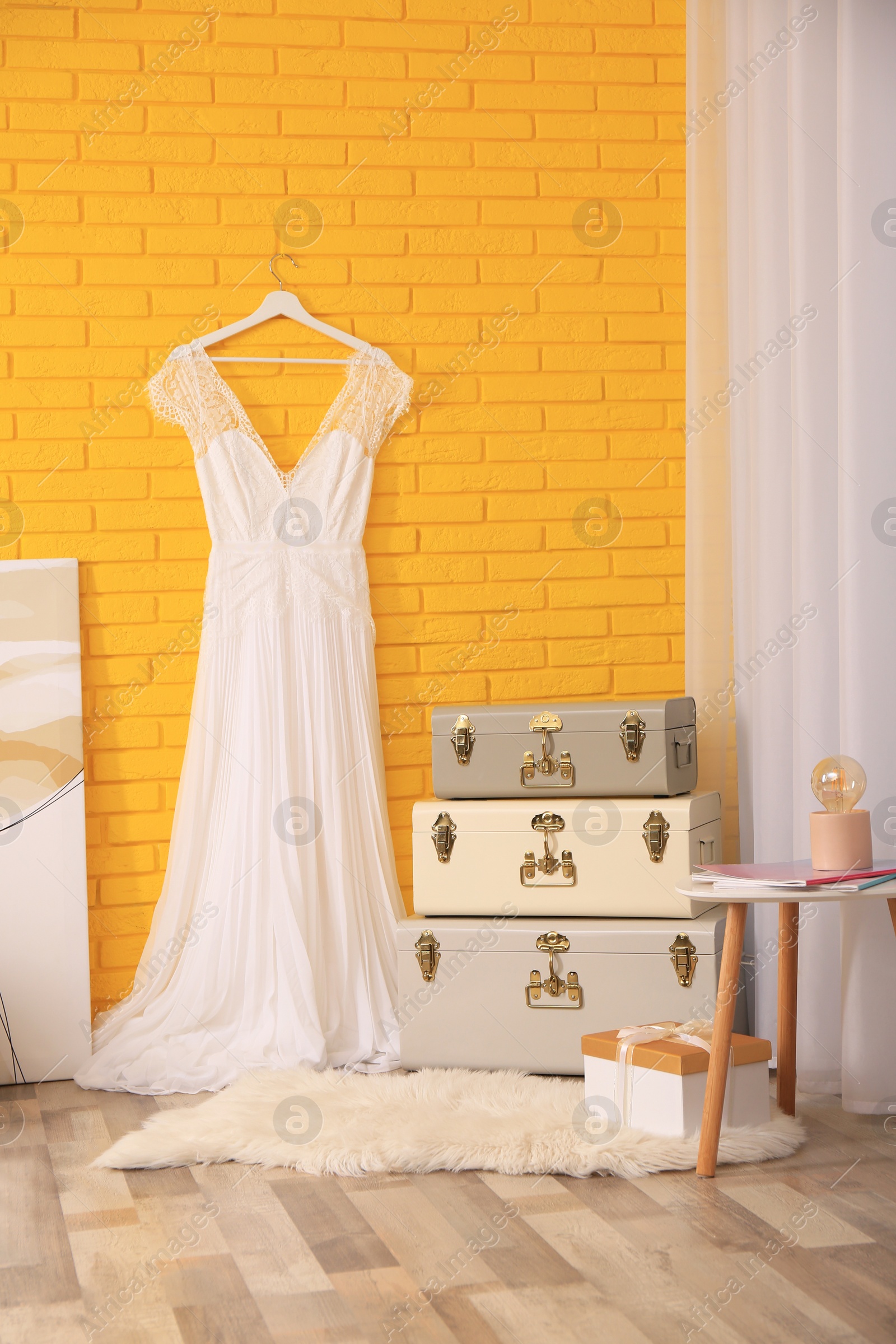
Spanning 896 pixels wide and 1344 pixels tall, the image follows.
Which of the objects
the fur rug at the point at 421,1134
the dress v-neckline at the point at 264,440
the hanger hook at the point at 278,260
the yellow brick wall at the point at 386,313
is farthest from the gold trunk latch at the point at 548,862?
the hanger hook at the point at 278,260

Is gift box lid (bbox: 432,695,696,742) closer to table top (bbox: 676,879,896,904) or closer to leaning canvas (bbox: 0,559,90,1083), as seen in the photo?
table top (bbox: 676,879,896,904)

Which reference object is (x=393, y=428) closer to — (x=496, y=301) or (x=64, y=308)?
(x=496, y=301)

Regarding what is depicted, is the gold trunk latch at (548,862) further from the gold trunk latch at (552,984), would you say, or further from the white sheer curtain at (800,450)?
the white sheer curtain at (800,450)

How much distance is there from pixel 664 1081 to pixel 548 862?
2.06ft

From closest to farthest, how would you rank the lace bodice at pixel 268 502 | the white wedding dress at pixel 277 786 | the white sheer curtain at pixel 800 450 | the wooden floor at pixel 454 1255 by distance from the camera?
the wooden floor at pixel 454 1255, the white sheer curtain at pixel 800 450, the white wedding dress at pixel 277 786, the lace bodice at pixel 268 502

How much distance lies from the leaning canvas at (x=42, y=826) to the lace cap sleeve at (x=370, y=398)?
0.78 m

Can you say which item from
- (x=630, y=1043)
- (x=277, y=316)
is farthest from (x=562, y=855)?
(x=277, y=316)

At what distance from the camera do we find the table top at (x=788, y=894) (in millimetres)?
2158

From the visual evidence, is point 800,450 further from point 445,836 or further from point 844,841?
point 445,836

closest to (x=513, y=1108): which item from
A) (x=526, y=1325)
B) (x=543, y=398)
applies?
(x=526, y=1325)

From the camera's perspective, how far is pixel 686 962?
2.65 m

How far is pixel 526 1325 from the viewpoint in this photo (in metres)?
1.66

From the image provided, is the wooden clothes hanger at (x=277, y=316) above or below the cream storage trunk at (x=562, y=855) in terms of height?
above

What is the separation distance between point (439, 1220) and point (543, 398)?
209 centimetres
